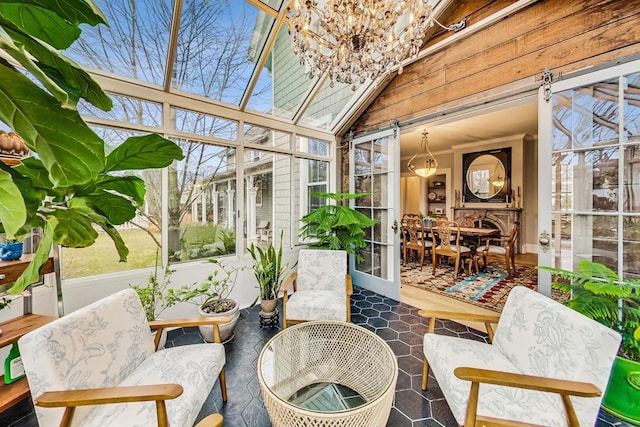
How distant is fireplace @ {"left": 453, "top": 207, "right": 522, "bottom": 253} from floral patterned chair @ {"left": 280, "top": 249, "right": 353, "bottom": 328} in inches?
185

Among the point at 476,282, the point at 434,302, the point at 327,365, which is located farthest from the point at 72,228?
the point at 476,282

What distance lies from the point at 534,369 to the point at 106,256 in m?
3.45

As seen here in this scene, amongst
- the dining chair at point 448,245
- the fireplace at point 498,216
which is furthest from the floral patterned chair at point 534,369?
the fireplace at point 498,216

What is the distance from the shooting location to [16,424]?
4.88ft

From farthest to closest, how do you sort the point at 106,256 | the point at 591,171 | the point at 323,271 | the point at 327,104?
the point at 327,104
the point at 323,271
the point at 106,256
the point at 591,171

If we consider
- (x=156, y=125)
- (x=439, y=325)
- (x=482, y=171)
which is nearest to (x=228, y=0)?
(x=156, y=125)

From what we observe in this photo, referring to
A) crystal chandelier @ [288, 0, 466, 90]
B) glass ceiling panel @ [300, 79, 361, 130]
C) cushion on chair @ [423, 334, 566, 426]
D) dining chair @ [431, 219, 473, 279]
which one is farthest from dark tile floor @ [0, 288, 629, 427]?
glass ceiling panel @ [300, 79, 361, 130]

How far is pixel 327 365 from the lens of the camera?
1684 mm

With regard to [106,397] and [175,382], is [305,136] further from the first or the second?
[106,397]

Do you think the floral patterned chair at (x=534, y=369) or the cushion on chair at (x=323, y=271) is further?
the cushion on chair at (x=323, y=271)

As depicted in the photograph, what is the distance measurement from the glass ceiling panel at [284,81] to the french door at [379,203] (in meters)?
1.11

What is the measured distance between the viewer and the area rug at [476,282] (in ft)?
10.6

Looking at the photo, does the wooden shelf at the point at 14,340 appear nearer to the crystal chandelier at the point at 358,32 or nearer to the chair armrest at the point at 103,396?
the chair armrest at the point at 103,396

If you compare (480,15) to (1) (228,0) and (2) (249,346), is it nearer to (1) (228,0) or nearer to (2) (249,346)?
(1) (228,0)
